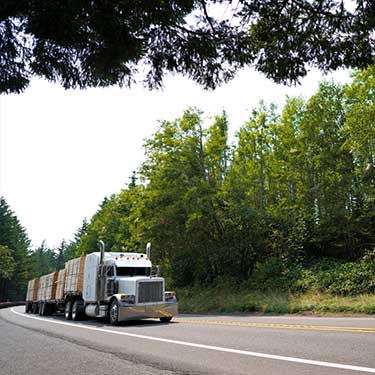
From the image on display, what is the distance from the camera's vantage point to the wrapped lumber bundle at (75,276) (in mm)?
20578

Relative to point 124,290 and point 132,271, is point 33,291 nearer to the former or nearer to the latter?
point 132,271

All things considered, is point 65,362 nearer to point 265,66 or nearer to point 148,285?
point 265,66

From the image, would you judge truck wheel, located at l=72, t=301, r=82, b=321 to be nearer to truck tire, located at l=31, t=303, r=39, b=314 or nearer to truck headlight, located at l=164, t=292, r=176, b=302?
truck headlight, located at l=164, t=292, r=176, b=302

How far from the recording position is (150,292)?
53.7ft

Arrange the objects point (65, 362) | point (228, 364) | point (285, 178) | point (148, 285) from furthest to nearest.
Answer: point (285, 178) < point (148, 285) < point (65, 362) < point (228, 364)

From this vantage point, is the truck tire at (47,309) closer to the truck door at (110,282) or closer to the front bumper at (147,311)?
the truck door at (110,282)

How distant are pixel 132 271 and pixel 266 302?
7304 millimetres

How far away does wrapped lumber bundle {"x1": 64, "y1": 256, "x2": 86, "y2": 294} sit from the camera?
20.6 m

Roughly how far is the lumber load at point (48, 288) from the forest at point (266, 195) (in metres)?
7.13

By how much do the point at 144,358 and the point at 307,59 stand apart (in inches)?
222

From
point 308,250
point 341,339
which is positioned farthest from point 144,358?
point 308,250

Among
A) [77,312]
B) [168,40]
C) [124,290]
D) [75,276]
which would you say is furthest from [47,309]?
[168,40]

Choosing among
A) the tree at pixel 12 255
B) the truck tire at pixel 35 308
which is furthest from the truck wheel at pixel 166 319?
the tree at pixel 12 255

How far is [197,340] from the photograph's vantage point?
9.20 meters
